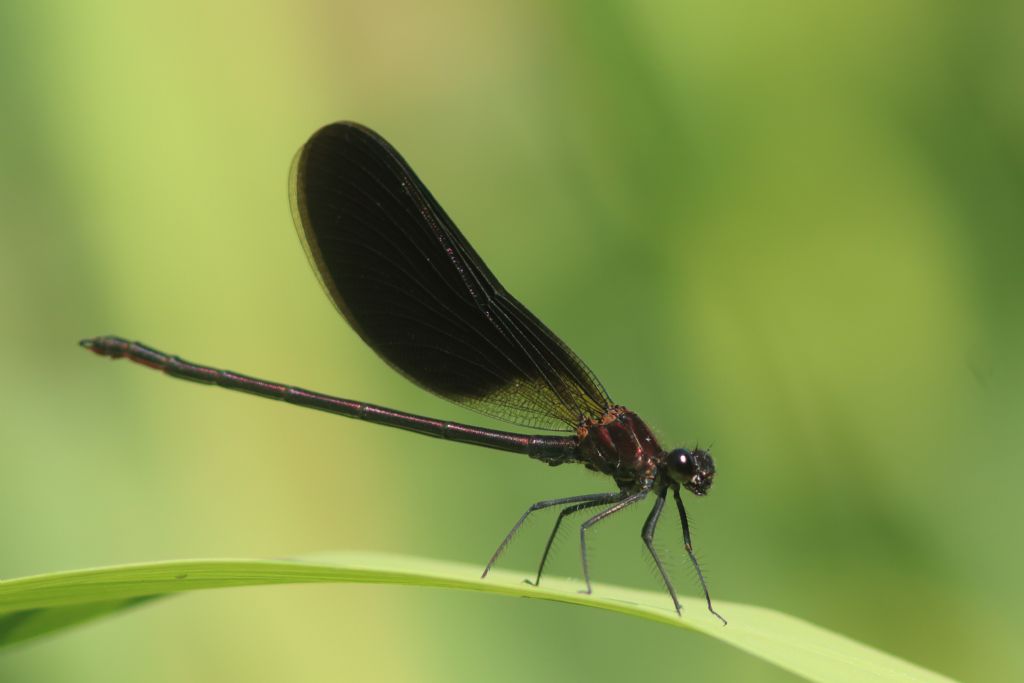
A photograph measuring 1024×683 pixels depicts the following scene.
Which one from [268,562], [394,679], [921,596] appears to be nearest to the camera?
[268,562]

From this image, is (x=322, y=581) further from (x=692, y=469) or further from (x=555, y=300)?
(x=555, y=300)

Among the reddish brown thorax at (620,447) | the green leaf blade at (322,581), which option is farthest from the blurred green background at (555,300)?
the green leaf blade at (322,581)

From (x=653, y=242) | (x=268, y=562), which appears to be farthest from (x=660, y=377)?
(x=268, y=562)

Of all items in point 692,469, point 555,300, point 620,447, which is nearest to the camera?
point 692,469

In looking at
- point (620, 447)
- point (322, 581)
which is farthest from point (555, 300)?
point (322, 581)

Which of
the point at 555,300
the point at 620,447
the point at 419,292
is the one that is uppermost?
the point at 419,292

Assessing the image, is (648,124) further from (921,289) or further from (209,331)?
(209,331)
